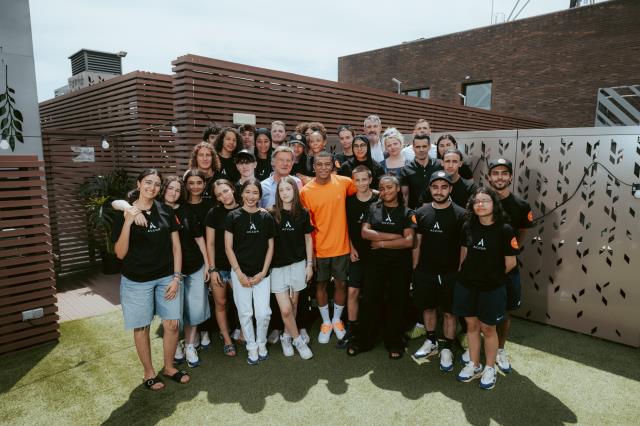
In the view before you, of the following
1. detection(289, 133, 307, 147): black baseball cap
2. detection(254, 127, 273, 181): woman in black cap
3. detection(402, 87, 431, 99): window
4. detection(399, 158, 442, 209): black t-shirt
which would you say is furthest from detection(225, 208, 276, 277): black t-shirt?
detection(402, 87, 431, 99): window

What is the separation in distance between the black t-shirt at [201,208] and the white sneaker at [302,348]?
158 centimetres

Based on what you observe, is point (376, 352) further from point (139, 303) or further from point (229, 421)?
point (139, 303)

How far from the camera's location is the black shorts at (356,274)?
14.0 ft

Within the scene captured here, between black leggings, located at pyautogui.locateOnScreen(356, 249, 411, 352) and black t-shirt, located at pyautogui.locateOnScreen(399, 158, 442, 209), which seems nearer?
black leggings, located at pyautogui.locateOnScreen(356, 249, 411, 352)

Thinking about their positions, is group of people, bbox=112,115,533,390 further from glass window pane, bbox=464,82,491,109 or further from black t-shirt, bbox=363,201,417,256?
glass window pane, bbox=464,82,491,109

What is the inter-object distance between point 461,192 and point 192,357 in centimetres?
326

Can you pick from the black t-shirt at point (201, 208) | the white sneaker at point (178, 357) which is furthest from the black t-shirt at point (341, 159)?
the white sneaker at point (178, 357)

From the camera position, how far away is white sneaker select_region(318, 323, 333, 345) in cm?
439

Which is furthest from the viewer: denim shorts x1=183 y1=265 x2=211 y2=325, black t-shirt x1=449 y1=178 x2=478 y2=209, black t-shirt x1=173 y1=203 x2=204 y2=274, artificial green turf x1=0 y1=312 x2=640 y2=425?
black t-shirt x1=449 y1=178 x2=478 y2=209

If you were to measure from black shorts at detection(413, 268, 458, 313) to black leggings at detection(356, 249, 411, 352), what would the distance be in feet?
0.53

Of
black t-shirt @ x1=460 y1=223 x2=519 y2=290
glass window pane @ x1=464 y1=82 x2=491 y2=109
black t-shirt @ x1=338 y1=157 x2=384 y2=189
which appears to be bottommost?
black t-shirt @ x1=460 y1=223 x2=519 y2=290

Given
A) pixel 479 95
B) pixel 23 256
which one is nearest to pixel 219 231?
pixel 23 256

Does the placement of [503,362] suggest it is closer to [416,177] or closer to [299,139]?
[416,177]

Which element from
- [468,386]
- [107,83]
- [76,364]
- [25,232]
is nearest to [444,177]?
[468,386]
